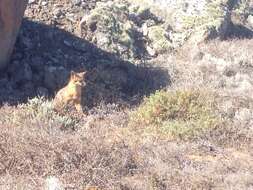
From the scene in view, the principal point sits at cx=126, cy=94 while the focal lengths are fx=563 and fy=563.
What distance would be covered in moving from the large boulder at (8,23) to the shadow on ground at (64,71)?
0.44 metres

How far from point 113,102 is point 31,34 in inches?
107

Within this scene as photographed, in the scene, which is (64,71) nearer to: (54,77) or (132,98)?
(54,77)

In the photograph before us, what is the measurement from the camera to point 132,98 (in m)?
10.2

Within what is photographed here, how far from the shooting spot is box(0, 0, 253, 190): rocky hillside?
6746mm

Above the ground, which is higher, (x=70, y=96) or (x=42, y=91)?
(x=70, y=96)

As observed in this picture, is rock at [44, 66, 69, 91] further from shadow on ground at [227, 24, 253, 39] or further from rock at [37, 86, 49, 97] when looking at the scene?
shadow on ground at [227, 24, 253, 39]

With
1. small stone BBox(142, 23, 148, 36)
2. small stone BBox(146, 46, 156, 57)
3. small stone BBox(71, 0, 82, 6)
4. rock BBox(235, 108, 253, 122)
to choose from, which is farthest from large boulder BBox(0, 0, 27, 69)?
small stone BBox(142, 23, 148, 36)

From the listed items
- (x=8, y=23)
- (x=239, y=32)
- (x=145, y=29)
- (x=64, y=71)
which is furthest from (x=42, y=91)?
(x=239, y=32)

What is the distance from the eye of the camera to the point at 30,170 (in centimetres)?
657

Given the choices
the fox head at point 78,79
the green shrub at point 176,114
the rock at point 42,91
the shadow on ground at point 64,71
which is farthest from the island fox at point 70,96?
the green shrub at point 176,114

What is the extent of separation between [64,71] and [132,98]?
140cm

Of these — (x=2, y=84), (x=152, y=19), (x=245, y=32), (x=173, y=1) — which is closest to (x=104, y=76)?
(x=2, y=84)

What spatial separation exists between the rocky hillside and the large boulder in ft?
1.48

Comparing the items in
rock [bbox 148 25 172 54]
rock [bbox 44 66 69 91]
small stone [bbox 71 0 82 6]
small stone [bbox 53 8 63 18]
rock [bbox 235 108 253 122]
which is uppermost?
small stone [bbox 71 0 82 6]
